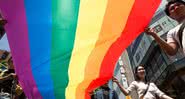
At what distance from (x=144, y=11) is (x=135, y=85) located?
2.23 metres

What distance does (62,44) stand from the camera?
13.5ft

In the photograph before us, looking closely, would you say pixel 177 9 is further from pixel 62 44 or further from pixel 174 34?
pixel 62 44

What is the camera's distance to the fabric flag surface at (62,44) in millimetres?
4012

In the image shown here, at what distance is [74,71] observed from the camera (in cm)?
413

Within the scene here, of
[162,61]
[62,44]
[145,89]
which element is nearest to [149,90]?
[145,89]

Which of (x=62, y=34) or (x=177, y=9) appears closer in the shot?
(x=177, y=9)

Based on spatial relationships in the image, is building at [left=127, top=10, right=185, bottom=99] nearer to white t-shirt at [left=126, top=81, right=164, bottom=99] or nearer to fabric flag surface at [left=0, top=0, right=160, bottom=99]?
white t-shirt at [left=126, top=81, right=164, bottom=99]

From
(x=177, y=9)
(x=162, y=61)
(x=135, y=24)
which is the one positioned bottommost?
(x=162, y=61)

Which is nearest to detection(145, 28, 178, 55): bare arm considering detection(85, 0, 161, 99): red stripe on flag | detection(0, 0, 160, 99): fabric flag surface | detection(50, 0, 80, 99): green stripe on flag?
detection(85, 0, 161, 99): red stripe on flag

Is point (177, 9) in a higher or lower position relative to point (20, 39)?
higher

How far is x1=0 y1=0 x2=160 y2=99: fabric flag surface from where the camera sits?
158 inches

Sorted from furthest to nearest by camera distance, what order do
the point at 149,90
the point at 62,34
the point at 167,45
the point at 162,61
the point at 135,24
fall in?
the point at 162,61 → the point at 149,90 → the point at 62,34 → the point at 135,24 → the point at 167,45

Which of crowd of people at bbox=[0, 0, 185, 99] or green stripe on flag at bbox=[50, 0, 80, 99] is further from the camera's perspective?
green stripe on flag at bbox=[50, 0, 80, 99]

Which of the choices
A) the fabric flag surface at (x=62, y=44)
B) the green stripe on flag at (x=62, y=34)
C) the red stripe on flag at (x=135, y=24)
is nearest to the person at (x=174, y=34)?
the red stripe on flag at (x=135, y=24)
